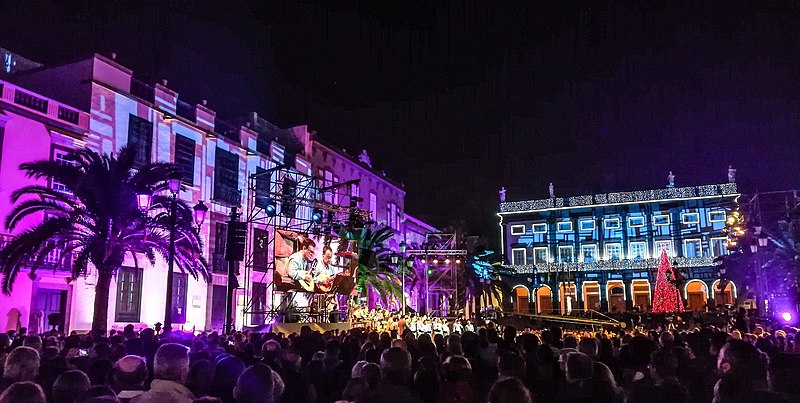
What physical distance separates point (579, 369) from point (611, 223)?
60069 mm

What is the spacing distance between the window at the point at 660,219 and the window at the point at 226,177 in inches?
1772

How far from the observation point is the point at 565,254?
64.1 m

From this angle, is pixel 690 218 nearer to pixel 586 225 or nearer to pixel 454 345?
pixel 586 225

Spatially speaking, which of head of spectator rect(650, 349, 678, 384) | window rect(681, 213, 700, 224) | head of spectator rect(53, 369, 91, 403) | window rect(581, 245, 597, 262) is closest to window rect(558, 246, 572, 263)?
window rect(581, 245, 597, 262)

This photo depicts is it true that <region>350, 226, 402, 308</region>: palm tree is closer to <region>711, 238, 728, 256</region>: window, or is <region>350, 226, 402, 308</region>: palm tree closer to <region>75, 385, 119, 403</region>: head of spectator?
<region>75, 385, 119, 403</region>: head of spectator

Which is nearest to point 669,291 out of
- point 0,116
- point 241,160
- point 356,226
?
point 356,226

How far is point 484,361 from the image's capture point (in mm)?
8797

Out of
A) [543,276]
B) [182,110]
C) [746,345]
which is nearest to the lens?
[746,345]

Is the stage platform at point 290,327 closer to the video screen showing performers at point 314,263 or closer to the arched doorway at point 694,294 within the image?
the video screen showing performers at point 314,263

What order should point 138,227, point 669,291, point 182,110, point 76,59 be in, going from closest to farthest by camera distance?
1. point 138,227
2. point 76,59
3. point 182,110
4. point 669,291

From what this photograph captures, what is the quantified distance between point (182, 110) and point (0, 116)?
8.88 m

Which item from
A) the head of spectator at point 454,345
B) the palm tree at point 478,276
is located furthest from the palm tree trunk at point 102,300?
the palm tree at point 478,276

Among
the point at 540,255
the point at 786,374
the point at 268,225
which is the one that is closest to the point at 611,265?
the point at 540,255

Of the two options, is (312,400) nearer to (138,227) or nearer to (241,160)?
(138,227)
